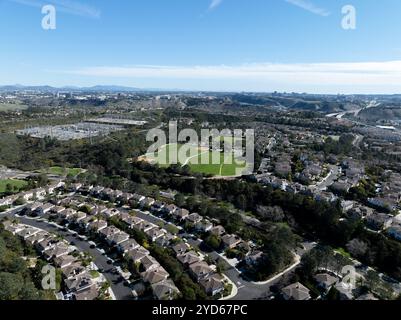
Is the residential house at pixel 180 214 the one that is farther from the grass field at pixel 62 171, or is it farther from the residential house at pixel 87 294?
the grass field at pixel 62 171

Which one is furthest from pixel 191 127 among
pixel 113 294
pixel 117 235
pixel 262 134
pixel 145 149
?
pixel 113 294

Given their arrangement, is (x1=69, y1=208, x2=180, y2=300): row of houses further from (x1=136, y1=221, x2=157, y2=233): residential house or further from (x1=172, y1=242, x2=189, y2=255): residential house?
(x1=172, y1=242, x2=189, y2=255): residential house

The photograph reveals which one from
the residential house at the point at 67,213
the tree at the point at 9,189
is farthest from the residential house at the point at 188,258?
the tree at the point at 9,189

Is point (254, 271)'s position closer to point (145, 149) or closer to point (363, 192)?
point (363, 192)

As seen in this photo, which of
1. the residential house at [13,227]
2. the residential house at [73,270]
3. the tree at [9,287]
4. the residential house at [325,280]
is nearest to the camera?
the tree at [9,287]

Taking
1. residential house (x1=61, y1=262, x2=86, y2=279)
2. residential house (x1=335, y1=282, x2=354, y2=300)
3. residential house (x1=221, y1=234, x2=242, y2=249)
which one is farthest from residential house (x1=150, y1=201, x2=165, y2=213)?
residential house (x1=335, y1=282, x2=354, y2=300)
